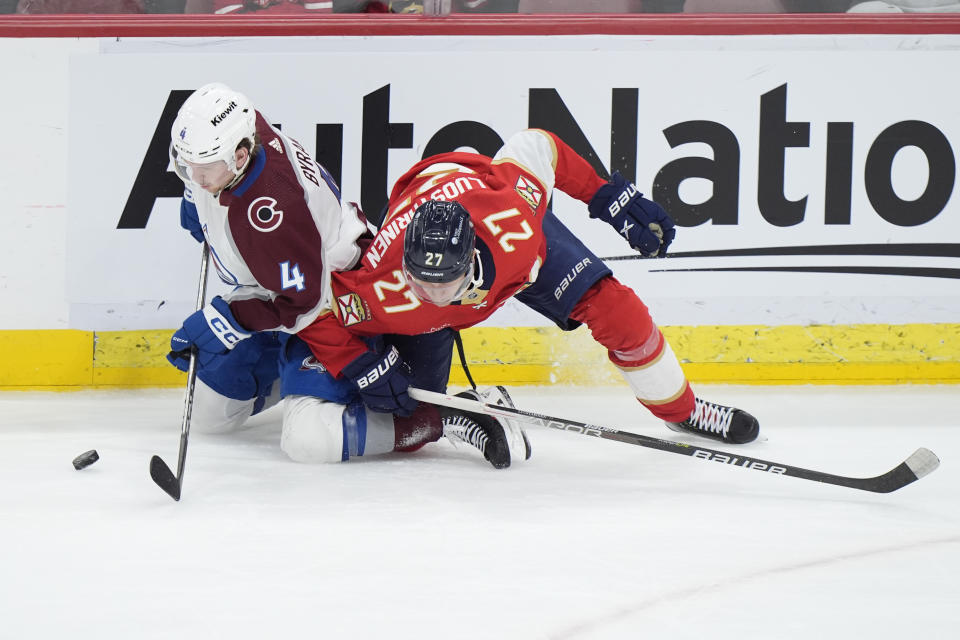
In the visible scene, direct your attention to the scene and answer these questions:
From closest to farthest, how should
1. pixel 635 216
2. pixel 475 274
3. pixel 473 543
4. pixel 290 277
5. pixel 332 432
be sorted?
pixel 473 543 → pixel 475 274 → pixel 290 277 → pixel 332 432 → pixel 635 216

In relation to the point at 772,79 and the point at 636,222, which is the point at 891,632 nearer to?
the point at 636,222

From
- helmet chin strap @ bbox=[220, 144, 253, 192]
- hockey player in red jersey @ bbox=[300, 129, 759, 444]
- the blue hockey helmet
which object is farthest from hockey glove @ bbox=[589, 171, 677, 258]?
helmet chin strap @ bbox=[220, 144, 253, 192]

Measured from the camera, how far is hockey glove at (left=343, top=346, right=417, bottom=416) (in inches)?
91.3

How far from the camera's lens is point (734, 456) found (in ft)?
7.13

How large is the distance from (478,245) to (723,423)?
888mm

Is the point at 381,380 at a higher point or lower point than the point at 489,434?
higher

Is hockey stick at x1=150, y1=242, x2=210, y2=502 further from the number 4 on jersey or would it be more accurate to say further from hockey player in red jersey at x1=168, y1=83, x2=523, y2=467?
the number 4 on jersey

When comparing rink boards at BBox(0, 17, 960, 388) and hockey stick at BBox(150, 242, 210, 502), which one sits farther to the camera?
rink boards at BBox(0, 17, 960, 388)

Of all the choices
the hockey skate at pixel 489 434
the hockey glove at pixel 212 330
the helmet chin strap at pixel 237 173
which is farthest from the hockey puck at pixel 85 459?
the hockey skate at pixel 489 434

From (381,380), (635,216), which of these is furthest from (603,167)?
(381,380)

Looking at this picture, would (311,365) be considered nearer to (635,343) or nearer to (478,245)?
(478,245)

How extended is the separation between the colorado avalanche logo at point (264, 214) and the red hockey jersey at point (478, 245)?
8.1 inches

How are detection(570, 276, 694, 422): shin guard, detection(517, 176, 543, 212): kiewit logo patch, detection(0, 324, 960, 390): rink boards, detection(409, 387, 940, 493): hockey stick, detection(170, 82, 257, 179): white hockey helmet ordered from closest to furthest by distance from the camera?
1. detection(409, 387, 940, 493): hockey stick
2. detection(170, 82, 257, 179): white hockey helmet
3. detection(517, 176, 543, 212): kiewit logo patch
4. detection(570, 276, 694, 422): shin guard
5. detection(0, 324, 960, 390): rink boards

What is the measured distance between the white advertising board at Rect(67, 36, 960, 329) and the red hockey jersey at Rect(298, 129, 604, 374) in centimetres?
79
